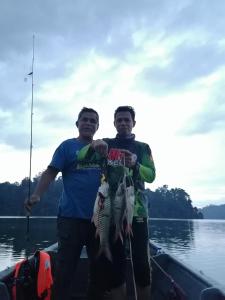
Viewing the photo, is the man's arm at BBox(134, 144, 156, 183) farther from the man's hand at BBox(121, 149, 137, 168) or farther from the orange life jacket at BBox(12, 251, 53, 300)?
the orange life jacket at BBox(12, 251, 53, 300)

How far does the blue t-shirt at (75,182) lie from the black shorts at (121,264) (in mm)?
563

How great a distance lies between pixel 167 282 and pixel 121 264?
8.89 feet

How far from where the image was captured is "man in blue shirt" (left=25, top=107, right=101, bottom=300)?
17.9ft

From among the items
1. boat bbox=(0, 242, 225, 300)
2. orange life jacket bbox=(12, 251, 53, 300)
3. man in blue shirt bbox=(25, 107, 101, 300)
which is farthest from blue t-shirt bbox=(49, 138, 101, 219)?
boat bbox=(0, 242, 225, 300)

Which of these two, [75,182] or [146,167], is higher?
[146,167]

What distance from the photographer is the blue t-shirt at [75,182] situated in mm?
5520

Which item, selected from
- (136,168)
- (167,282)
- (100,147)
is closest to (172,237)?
(167,282)

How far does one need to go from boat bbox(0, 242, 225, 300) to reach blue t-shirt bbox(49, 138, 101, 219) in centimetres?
113

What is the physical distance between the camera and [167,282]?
754 centimetres

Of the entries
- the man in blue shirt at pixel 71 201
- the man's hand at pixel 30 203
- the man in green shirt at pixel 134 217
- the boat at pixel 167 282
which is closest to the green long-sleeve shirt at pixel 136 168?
the man in green shirt at pixel 134 217

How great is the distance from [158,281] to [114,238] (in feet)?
11.3

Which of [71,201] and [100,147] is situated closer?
[100,147]

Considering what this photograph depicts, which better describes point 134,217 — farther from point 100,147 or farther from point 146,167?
point 100,147

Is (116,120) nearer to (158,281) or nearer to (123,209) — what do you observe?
(123,209)
